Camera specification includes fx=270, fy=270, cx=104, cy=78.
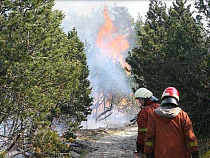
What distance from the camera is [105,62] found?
50.8 metres

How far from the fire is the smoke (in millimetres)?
920

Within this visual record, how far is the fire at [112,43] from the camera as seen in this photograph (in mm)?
62656

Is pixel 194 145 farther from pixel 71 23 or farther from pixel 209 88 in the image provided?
pixel 71 23

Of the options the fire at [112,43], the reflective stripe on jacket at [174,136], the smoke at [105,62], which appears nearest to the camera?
the reflective stripe on jacket at [174,136]

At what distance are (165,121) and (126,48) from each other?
5742cm

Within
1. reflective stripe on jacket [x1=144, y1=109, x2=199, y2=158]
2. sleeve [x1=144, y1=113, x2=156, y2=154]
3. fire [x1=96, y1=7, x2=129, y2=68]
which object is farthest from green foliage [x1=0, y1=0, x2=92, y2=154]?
fire [x1=96, y1=7, x2=129, y2=68]

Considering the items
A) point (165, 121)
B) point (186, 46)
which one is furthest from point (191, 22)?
point (165, 121)

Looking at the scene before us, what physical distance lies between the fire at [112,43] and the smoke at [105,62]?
92 cm

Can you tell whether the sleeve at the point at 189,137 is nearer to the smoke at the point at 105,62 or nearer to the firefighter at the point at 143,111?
the firefighter at the point at 143,111

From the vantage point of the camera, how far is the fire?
6266 centimetres

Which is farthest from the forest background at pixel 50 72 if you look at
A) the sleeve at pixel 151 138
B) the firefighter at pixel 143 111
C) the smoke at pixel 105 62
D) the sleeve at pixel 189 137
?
the smoke at pixel 105 62

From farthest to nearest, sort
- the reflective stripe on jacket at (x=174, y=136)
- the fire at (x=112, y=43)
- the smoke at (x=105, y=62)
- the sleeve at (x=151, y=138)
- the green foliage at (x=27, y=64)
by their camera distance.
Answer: the fire at (x=112, y=43)
the smoke at (x=105, y=62)
the green foliage at (x=27, y=64)
the sleeve at (x=151, y=138)
the reflective stripe on jacket at (x=174, y=136)

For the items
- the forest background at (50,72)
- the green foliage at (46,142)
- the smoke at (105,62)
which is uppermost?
the smoke at (105,62)

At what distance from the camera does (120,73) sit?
45.5 metres
